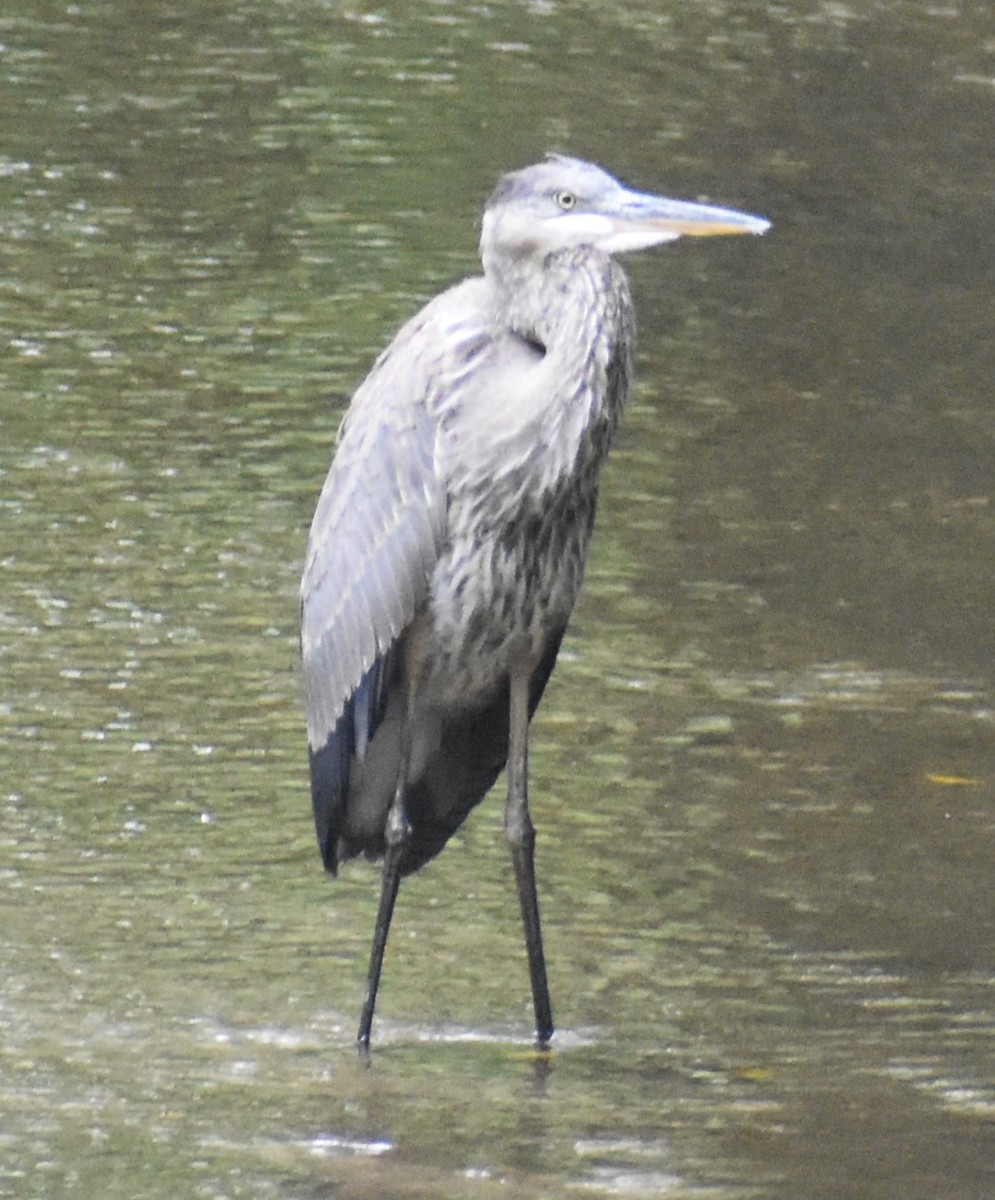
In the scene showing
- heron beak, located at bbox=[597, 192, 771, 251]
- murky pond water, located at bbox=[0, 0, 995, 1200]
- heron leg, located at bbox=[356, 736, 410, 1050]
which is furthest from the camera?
heron leg, located at bbox=[356, 736, 410, 1050]

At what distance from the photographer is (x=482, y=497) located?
502 cm

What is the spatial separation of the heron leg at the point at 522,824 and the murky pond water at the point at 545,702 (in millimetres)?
172

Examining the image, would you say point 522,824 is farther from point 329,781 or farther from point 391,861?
point 329,781

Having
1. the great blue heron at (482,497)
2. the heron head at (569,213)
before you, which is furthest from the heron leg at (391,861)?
the heron head at (569,213)

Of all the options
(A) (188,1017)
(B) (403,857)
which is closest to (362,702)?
(B) (403,857)

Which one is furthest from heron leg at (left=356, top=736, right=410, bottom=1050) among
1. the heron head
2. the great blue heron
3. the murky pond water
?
the heron head

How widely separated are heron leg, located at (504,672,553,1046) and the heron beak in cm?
83

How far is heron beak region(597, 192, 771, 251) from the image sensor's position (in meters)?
4.91

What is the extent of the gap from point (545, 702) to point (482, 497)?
172 cm

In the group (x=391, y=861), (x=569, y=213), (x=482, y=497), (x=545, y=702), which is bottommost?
(x=545, y=702)

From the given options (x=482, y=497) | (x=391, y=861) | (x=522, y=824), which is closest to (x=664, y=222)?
(x=482, y=497)

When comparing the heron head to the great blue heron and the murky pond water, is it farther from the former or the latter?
the murky pond water

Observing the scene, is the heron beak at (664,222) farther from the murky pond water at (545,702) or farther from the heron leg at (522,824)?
the murky pond water at (545,702)

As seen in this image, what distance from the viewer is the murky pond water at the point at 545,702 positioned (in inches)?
187
